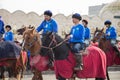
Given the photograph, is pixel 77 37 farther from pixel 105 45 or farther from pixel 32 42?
pixel 105 45

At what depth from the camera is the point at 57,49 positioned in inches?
470

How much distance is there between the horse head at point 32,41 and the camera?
1174 centimetres

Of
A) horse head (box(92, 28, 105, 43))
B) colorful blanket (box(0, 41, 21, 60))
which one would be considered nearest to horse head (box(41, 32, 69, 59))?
colorful blanket (box(0, 41, 21, 60))

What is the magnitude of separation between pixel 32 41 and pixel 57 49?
806 mm

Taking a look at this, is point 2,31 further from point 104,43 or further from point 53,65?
point 104,43

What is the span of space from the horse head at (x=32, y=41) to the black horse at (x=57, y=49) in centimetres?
26

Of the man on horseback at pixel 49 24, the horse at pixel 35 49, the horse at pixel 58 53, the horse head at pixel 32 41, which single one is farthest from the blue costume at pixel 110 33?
the horse head at pixel 32 41

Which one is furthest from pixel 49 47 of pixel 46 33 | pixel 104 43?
pixel 104 43

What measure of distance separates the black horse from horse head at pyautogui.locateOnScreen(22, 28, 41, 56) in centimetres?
26

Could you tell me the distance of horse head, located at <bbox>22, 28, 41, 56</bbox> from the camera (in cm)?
1174

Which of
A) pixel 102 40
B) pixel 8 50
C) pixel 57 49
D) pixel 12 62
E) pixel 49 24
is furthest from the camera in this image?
pixel 102 40

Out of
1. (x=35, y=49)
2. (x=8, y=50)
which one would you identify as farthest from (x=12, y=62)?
(x=35, y=49)

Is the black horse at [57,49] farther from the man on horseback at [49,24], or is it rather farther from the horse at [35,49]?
the man on horseback at [49,24]

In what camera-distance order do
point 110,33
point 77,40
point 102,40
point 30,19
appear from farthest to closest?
point 30,19 < point 110,33 < point 102,40 < point 77,40
